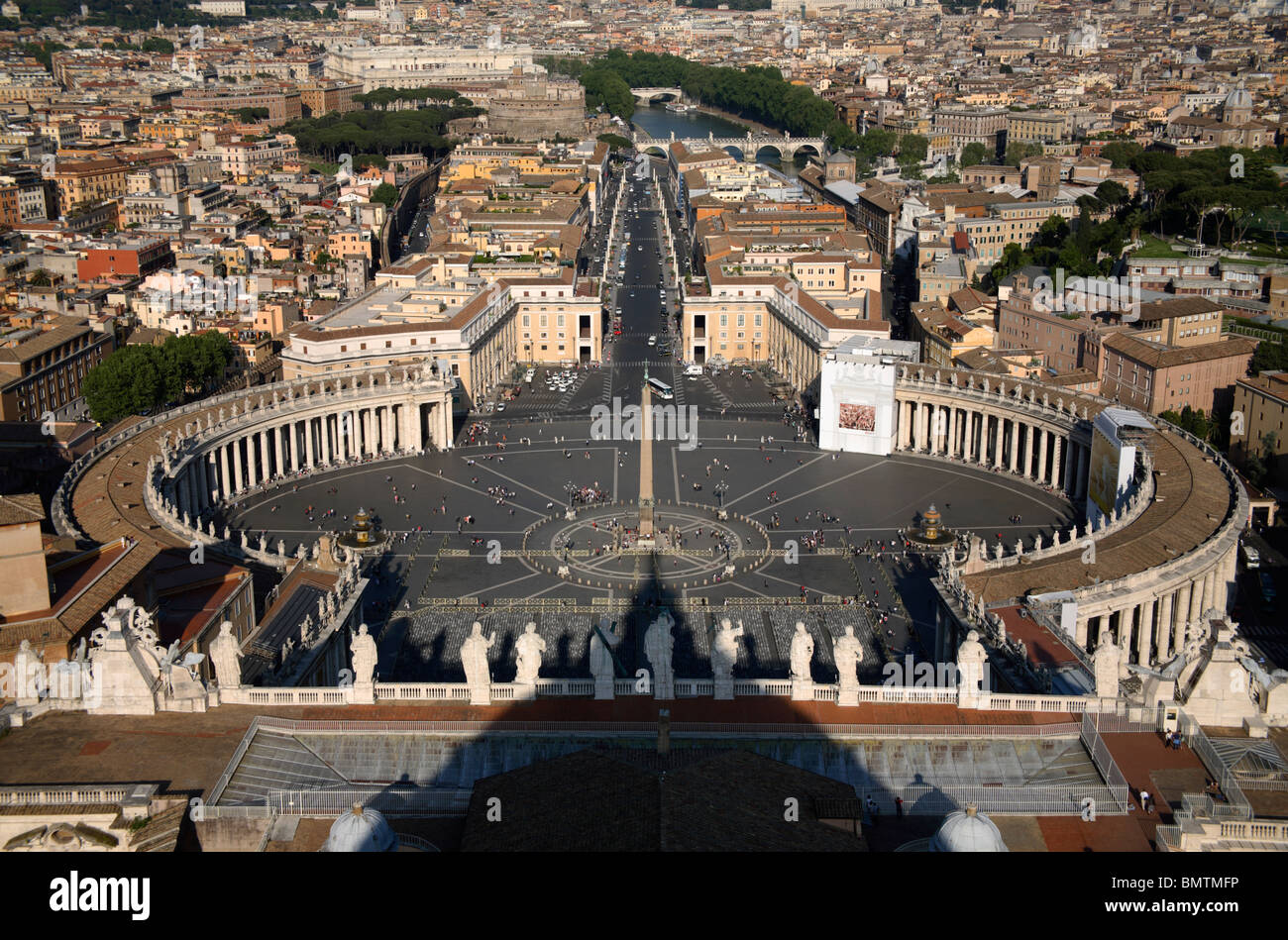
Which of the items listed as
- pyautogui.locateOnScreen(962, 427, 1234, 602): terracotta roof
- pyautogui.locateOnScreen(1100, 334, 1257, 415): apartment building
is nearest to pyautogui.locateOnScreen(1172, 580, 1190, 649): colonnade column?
pyautogui.locateOnScreen(962, 427, 1234, 602): terracotta roof

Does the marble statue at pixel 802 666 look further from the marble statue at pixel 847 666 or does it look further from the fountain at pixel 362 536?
the fountain at pixel 362 536

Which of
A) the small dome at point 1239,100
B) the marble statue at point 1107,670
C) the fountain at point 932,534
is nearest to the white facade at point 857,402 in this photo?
the fountain at point 932,534

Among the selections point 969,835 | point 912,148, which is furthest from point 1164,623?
point 912,148

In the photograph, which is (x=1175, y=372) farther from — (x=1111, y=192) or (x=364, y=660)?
(x=364, y=660)

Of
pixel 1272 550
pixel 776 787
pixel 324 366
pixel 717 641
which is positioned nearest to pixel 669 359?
pixel 324 366

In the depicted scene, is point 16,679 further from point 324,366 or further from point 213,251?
point 213,251

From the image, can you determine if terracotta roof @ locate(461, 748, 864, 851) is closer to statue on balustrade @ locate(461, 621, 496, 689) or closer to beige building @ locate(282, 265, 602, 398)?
statue on balustrade @ locate(461, 621, 496, 689)
